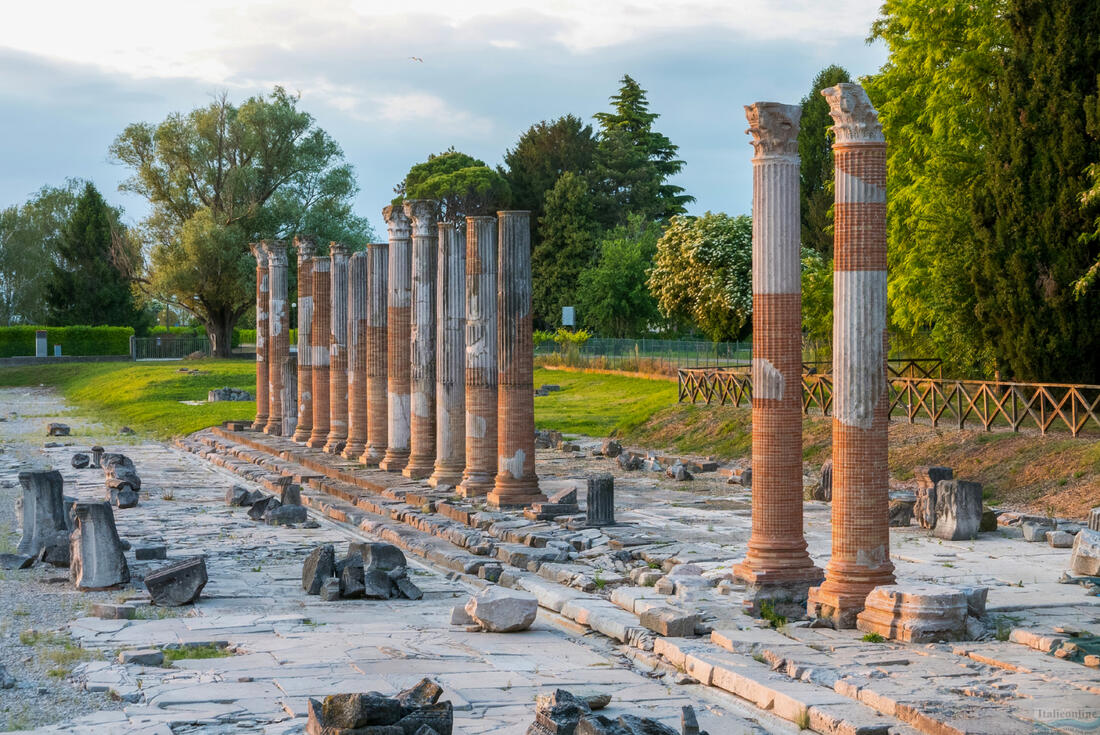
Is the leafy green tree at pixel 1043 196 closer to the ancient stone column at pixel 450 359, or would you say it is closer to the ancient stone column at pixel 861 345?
the ancient stone column at pixel 450 359

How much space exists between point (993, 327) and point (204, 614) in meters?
17.1

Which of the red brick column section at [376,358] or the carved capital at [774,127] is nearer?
the carved capital at [774,127]

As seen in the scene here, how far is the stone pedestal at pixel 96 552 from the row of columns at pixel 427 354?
6.66 metres

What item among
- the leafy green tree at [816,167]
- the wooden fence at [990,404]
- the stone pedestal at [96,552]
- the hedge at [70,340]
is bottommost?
the stone pedestal at [96,552]

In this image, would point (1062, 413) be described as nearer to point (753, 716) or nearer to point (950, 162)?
point (950, 162)

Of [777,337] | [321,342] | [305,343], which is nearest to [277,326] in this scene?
[305,343]

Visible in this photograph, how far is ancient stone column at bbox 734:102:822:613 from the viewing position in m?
12.1

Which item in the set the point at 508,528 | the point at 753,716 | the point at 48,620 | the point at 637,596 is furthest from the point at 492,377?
the point at 753,716

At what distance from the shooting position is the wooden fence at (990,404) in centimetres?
2056

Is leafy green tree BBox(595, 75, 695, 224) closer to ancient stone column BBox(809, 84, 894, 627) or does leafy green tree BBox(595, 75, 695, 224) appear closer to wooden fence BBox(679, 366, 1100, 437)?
wooden fence BBox(679, 366, 1100, 437)

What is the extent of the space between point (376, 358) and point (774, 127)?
48.7 feet

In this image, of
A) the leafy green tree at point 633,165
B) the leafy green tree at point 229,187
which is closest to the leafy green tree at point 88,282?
the leafy green tree at point 229,187

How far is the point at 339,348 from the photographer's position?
2841cm

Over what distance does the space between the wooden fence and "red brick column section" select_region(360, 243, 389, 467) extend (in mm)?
8539
